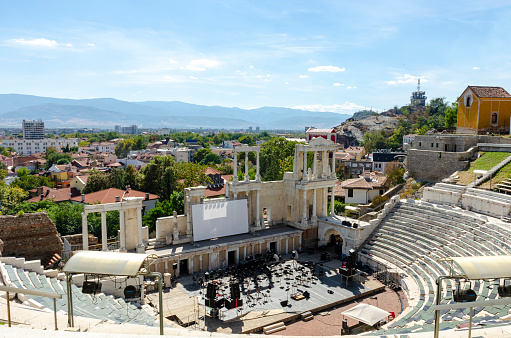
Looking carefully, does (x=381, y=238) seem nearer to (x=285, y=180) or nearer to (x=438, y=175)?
(x=285, y=180)

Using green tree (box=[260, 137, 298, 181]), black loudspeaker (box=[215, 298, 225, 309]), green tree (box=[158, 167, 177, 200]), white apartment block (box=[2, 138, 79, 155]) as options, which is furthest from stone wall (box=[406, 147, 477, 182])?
white apartment block (box=[2, 138, 79, 155])

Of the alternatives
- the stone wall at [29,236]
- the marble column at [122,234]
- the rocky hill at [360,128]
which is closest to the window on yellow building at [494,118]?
the marble column at [122,234]

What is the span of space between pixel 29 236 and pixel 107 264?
1787 centimetres

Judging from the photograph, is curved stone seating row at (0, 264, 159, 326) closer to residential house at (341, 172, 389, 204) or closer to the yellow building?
residential house at (341, 172, 389, 204)

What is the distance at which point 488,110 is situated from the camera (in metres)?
43.0

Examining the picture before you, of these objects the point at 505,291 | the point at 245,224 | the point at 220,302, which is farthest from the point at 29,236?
the point at 505,291

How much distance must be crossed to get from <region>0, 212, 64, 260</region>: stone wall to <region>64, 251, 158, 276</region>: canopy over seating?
16.7 metres

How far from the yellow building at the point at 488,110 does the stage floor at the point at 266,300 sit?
2623cm

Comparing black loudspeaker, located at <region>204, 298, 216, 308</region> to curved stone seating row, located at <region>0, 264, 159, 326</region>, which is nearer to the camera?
curved stone seating row, located at <region>0, 264, 159, 326</region>

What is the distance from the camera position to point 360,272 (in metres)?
29.3

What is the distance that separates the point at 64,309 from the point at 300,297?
1435cm

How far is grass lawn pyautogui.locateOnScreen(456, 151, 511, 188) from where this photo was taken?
108 feet

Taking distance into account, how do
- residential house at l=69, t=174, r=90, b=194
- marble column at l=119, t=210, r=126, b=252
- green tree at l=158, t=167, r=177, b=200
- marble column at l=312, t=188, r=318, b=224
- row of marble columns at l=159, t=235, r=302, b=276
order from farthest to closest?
residential house at l=69, t=174, r=90, b=194, green tree at l=158, t=167, r=177, b=200, marble column at l=312, t=188, r=318, b=224, row of marble columns at l=159, t=235, r=302, b=276, marble column at l=119, t=210, r=126, b=252

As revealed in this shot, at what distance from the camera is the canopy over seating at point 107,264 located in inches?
412
